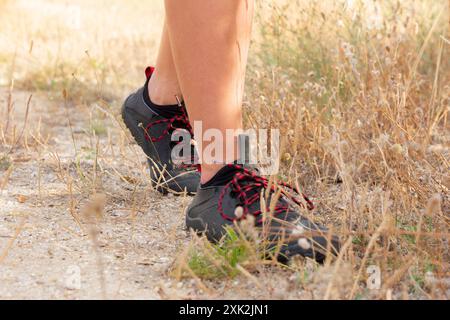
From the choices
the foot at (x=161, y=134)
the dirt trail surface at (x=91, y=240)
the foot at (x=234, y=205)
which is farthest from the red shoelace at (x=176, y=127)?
the foot at (x=234, y=205)

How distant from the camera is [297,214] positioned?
1619 millimetres

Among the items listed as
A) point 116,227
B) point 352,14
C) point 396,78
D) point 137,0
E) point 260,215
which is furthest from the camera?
point 137,0

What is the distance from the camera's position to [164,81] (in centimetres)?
206

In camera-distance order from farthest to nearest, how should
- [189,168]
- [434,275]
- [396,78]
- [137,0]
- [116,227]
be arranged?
[137,0], [396,78], [189,168], [116,227], [434,275]

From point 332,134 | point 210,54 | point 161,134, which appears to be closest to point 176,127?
point 161,134

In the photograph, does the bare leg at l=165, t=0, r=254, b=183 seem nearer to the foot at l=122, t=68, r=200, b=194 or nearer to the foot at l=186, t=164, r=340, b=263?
the foot at l=186, t=164, r=340, b=263

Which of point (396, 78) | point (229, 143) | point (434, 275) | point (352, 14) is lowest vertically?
point (434, 275)

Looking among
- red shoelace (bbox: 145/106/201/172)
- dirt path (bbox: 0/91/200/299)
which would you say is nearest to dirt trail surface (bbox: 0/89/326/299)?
dirt path (bbox: 0/91/200/299)

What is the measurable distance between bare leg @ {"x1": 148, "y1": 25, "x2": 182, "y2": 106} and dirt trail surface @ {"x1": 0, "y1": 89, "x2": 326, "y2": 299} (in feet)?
0.83

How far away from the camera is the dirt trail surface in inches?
56.4

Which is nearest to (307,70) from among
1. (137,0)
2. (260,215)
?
(260,215)

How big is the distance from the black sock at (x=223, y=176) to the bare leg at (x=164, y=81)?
1.47 ft

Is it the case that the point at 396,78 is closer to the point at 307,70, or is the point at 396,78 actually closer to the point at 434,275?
the point at 307,70

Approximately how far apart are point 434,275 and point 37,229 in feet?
3.07
